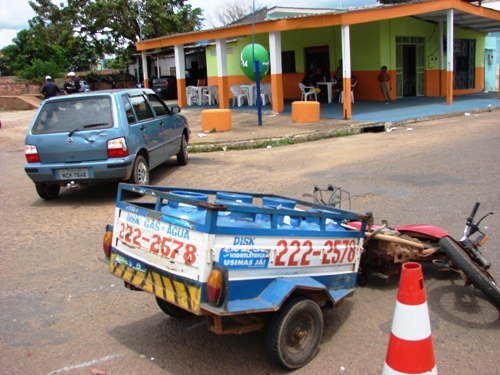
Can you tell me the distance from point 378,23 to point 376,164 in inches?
486

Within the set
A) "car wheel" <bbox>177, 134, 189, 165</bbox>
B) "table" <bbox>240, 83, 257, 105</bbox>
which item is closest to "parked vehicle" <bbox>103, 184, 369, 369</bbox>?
"car wheel" <bbox>177, 134, 189, 165</bbox>

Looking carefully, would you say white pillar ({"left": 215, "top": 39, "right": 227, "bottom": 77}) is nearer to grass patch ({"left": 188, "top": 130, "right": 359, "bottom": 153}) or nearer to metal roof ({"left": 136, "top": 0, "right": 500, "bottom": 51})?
metal roof ({"left": 136, "top": 0, "right": 500, "bottom": 51})

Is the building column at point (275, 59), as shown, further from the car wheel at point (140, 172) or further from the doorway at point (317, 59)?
the car wheel at point (140, 172)

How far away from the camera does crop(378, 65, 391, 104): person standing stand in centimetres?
1960

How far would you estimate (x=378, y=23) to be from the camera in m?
19.9

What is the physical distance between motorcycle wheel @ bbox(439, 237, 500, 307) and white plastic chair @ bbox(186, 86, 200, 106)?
2110 centimetres

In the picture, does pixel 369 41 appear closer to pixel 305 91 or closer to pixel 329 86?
pixel 329 86

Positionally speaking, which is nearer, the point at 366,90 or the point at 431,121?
the point at 431,121

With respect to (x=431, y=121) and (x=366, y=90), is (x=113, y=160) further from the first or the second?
(x=366, y=90)

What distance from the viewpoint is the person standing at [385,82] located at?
1960cm

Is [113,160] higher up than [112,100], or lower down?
lower down

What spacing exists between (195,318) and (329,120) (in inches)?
496

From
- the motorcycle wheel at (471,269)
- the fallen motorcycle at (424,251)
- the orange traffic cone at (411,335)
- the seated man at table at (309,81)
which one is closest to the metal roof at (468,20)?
the seated man at table at (309,81)

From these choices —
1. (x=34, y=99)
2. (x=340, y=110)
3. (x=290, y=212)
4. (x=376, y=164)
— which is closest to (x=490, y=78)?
(x=340, y=110)
